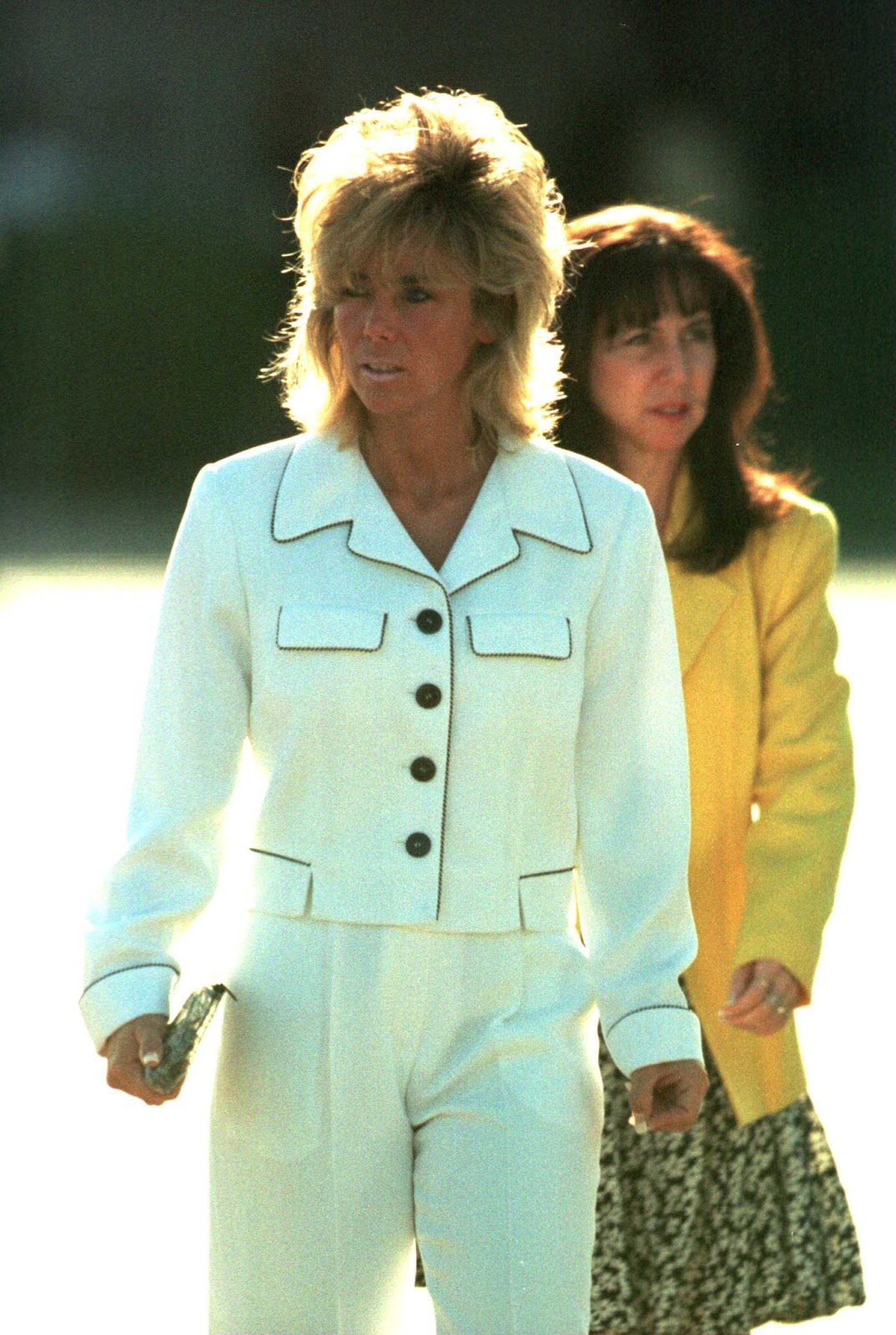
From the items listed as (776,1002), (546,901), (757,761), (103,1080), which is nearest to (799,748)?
(757,761)

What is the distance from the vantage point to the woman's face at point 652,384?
4.81 metres

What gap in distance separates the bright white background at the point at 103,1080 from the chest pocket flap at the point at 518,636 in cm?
53

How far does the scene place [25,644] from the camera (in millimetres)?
15820

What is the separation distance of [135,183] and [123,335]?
87.5 inches

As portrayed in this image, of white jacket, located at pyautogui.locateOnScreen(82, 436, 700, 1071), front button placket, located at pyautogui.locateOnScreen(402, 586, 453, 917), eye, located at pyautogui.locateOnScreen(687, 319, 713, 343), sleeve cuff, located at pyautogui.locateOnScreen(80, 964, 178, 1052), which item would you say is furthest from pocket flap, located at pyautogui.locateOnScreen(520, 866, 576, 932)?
eye, located at pyautogui.locateOnScreen(687, 319, 713, 343)

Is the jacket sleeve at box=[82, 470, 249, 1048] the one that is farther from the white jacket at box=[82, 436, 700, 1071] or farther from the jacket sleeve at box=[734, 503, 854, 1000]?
the jacket sleeve at box=[734, 503, 854, 1000]

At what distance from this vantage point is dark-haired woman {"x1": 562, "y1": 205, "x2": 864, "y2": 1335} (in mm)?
4566

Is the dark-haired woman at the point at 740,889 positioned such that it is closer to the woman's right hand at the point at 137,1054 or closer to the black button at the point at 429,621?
the black button at the point at 429,621

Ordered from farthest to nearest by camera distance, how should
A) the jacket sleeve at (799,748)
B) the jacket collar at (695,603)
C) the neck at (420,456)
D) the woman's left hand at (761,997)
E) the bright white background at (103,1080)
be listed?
the bright white background at (103,1080) → the jacket collar at (695,603) → the jacket sleeve at (799,748) → the woman's left hand at (761,997) → the neck at (420,456)

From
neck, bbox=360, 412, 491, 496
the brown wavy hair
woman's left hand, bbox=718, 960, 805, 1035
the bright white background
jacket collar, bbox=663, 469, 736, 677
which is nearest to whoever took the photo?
neck, bbox=360, 412, 491, 496

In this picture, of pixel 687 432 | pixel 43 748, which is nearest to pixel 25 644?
pixel 43 748

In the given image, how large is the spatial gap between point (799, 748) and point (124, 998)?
159 cm

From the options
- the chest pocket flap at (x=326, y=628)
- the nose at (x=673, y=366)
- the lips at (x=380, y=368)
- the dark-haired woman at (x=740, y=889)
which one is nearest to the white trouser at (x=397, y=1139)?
the chest pocket flap at (x=326, y=628)

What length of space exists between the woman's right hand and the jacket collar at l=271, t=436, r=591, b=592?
68 cm
